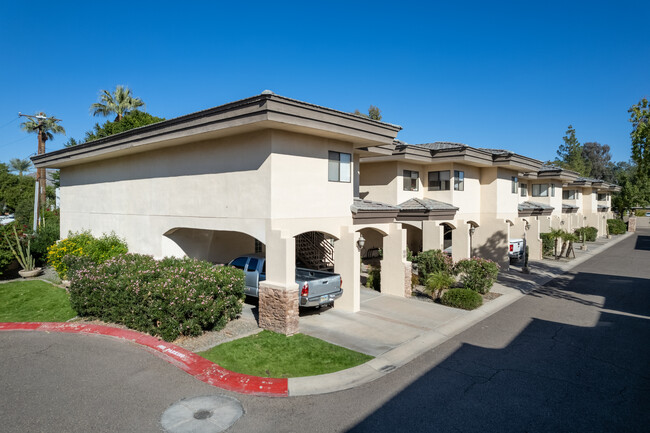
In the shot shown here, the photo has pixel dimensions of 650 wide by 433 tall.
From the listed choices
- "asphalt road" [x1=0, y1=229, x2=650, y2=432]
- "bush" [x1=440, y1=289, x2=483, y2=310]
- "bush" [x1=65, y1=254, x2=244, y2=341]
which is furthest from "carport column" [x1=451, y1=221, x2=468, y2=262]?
"bush" [x1=65, y1=254, x2=244, y2=341]

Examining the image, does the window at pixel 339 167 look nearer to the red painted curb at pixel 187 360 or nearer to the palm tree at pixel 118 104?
the red painted curb at pixel 187 360

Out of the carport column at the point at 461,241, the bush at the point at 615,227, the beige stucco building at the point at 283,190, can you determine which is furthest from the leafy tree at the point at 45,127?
the bush at the point at 615,227

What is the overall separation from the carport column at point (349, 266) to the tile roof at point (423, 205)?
571 centimetres

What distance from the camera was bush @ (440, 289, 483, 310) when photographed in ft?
43.9

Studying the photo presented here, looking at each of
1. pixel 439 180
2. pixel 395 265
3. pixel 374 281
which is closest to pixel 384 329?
pixel 395 265

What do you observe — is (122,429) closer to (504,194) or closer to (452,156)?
(452,156)

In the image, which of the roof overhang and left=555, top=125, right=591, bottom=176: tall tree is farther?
left=555, top=125, right=591, bottom=176: tall tree

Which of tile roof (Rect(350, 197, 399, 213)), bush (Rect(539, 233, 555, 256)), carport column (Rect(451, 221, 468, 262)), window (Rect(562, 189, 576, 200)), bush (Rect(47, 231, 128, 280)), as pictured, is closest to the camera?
tile roof (Rect(350, 197, 399, 213))

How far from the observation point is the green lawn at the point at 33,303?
11906 millimetres

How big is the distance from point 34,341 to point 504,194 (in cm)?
2300

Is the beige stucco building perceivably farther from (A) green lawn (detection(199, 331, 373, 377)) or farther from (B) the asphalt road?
(B) the asphalt road

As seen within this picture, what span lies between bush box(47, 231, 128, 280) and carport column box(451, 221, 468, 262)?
51.9 ft

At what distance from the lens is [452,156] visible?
1956 centimetres

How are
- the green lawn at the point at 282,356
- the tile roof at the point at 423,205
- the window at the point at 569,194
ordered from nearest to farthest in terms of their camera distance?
the green lawn at the point at 282,356 → the tile roof at the point at 423,205 → the window at the point at 569,194
